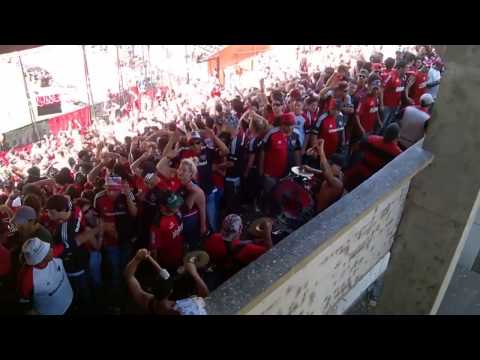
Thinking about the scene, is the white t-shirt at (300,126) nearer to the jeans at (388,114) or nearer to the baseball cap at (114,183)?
the jeans at (388,114)

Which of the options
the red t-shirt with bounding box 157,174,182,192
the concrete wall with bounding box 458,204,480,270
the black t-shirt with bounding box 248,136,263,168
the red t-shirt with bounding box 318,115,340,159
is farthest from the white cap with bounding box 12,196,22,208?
the concrete wall with bounding box 458,204,480,270

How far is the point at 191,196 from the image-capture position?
3.88 metres

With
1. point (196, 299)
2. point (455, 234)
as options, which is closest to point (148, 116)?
point (455, 234)

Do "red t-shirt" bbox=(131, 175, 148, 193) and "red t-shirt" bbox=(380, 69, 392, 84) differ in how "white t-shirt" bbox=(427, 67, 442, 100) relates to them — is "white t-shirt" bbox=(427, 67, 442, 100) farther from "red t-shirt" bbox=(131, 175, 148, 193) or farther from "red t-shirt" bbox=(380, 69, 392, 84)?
"red t-shirt" bbox=(131, 175, 148, 193)

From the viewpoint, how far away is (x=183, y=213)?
3.90 m

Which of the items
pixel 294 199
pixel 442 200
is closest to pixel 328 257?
pixel 294 199

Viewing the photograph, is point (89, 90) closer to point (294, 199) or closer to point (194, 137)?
point (194, 137)

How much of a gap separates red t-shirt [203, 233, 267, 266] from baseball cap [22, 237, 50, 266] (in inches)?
44.3

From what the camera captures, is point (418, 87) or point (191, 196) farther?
point (418, 87)

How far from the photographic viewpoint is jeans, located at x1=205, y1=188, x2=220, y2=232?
4619 mm

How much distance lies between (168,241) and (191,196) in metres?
0.51

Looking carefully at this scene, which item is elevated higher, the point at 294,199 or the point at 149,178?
the point at 149,178
